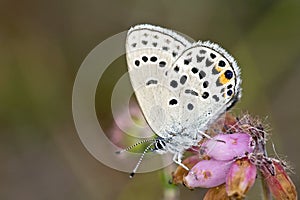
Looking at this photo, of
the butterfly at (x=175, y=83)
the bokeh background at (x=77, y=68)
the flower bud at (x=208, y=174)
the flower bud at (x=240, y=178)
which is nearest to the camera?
the flower bud at (x=240, y=178)

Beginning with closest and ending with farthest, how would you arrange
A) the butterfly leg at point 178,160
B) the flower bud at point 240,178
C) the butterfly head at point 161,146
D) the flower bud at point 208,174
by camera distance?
the flower bud at point 240,178, the flower bud at point 208,174, the butterfly leg at point 178,160, the butterfly head at point 161,146

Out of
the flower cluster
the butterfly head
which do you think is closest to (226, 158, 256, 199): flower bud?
the flower cluster

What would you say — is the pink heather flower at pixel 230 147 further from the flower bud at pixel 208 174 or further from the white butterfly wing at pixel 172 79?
the white butterfly wing at pixel 172 79

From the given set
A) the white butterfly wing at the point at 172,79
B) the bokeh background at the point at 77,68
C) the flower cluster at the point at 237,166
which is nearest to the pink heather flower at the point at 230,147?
the flower cluster at the point at 237,166

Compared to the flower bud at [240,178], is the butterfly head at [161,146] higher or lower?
higher

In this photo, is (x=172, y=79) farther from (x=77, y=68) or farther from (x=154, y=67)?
(x=77, y=68)

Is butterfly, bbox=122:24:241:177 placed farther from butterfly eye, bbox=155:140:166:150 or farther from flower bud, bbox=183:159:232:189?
flower bud, bbox=183:159:232:189
